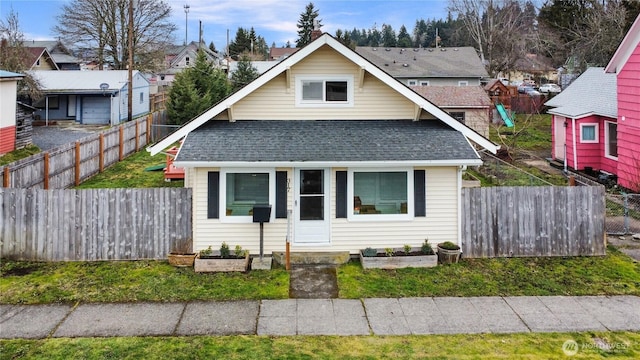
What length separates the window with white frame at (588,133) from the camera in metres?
20.6

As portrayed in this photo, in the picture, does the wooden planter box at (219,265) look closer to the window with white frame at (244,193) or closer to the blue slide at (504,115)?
the window with white frame at (244,193)

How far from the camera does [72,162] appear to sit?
17.7 m

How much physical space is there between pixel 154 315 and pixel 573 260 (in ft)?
31.8

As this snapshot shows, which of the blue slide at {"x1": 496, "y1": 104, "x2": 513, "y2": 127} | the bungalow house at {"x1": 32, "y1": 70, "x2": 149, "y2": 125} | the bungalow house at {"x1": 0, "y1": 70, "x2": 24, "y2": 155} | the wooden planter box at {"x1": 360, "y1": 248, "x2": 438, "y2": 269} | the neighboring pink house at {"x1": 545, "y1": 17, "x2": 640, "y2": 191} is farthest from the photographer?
the blue slide at {"x1": 496, "y1": 104, "x2": 513, "y2": 127}

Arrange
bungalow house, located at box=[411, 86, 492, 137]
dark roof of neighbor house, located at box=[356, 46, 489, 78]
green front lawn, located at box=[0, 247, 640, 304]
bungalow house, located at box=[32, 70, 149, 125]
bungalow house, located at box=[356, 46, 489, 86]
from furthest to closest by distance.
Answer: dark roof of neighbor house, located at box=[356, 46, 489, 78] < bungalow house, located at box=[356, 46, 489, 86] < bungalow house, located at box=[32, 70, 149, 125] < bungalow house, located at box=[411, 86, 492, 137] < green front lawn, located at box=[0, 247, 640, 304]

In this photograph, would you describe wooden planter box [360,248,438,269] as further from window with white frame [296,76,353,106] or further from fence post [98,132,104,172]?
fence post [98,132,104,172]

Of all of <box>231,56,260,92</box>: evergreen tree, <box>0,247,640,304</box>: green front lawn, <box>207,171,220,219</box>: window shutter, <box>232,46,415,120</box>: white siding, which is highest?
<box>231,56,260,92</box>: evergreen tree

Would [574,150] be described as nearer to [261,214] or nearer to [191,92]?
[261,214]

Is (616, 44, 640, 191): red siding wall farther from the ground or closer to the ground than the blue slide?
closer to the ground

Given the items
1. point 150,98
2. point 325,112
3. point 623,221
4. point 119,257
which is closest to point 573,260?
point 623,221

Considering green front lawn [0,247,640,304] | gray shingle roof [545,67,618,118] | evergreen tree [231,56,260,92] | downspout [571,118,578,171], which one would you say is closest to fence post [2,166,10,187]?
green front lawn [0,247,640,304]

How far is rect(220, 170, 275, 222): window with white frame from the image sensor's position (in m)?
11.5

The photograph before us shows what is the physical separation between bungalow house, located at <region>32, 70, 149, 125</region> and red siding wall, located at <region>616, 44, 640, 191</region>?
Result: 31725mm

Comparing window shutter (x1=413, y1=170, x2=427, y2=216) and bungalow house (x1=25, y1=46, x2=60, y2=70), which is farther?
bungalow house (x1=25, y1=46, x2=60, y2=70)
